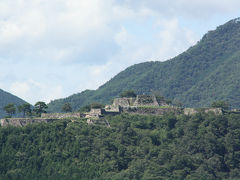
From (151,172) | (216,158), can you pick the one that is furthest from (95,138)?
(216,158)

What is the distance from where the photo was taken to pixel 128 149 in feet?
383

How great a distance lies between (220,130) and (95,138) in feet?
69.9

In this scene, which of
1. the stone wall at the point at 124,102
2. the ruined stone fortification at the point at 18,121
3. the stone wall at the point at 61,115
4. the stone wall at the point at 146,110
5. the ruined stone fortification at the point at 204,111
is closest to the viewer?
the ruined stone fortification at the point at 18,121

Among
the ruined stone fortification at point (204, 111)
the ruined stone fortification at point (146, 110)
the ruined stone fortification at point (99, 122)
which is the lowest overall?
the ruined stone fortification at point (99, 122)

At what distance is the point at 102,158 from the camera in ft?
370

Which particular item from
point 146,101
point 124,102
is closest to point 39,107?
point 124,102

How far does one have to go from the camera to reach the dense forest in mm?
109812

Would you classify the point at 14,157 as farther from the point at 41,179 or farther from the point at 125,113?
the point at 125,113

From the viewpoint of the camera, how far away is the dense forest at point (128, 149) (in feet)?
360

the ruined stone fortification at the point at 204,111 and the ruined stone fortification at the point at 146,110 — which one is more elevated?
the ruined stone fortification at the point at 146,110

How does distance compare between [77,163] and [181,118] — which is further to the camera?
[181,118]

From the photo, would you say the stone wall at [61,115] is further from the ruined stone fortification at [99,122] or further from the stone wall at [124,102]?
the stone wall at [124,102]

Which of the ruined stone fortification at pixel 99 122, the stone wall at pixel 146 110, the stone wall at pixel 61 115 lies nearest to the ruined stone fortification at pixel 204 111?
the stone wall at pixel 146 110

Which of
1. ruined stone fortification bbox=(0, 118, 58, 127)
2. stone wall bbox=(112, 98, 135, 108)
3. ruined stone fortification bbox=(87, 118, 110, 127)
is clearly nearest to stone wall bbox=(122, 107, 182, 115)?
stone wall bbox=(112, 98, 135, 108)
